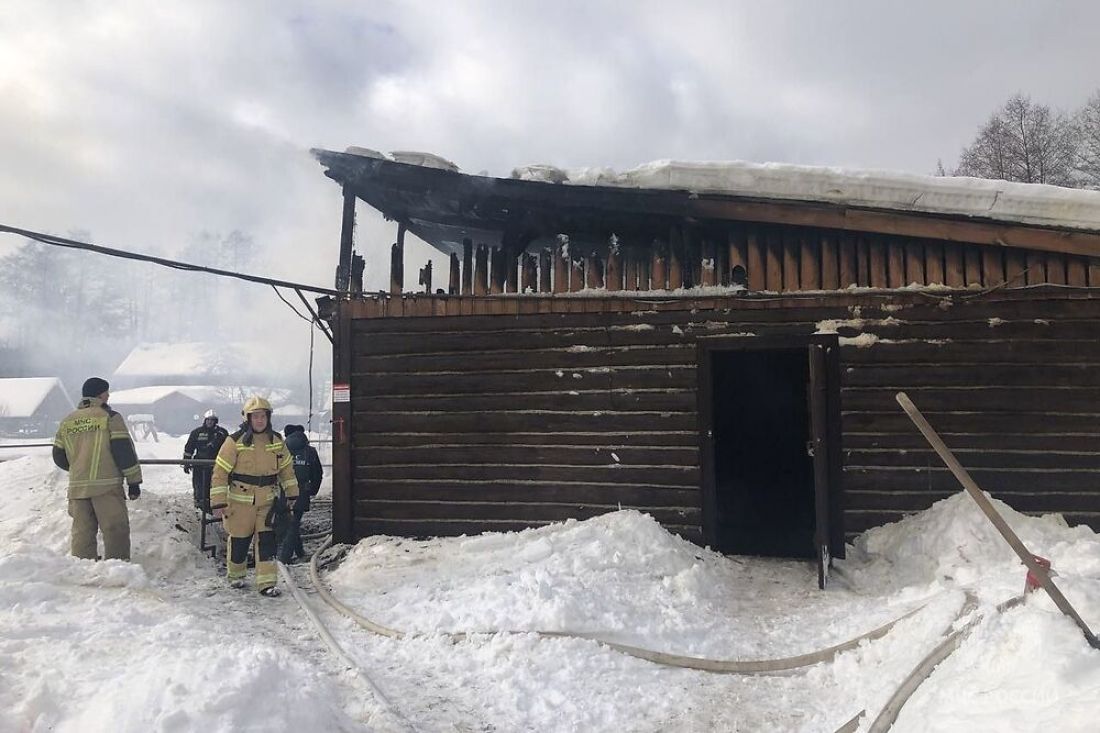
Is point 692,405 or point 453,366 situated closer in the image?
point 692,405

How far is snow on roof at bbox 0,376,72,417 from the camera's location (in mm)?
36406

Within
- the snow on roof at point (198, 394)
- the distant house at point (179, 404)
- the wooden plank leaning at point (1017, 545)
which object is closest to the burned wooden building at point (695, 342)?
the wooden plank leaning at point (1017, 545)

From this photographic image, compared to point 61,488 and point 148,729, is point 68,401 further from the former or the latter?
point 148,729

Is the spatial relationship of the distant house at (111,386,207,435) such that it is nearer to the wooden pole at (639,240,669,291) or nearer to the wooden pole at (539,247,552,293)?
the wooden pole at (539,247,552,293)

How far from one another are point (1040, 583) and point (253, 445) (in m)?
6.34

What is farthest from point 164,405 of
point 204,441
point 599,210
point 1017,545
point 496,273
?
point 1017,545

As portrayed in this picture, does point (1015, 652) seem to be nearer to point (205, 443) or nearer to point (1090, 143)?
point (205, 443)

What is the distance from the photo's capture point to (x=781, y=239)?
24.7 ft

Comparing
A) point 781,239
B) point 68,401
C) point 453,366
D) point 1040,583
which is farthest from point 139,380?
point 1040,583

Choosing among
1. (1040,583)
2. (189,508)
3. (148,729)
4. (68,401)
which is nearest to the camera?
(148,729)

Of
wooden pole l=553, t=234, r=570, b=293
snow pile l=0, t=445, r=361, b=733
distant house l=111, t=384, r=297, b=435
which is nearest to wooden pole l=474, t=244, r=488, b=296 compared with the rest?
wooden pole l=553, t=234, r=570, b=293

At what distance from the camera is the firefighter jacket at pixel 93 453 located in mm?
6398

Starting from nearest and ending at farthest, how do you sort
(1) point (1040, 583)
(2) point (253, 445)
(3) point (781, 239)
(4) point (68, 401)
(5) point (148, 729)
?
(5) point (148, 729) → (1) point (1040, 583) → (2) point (253, 445) → (3) point (781, 239) → (4) point (68, 401)

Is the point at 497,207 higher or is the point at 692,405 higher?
the point at 497,207
